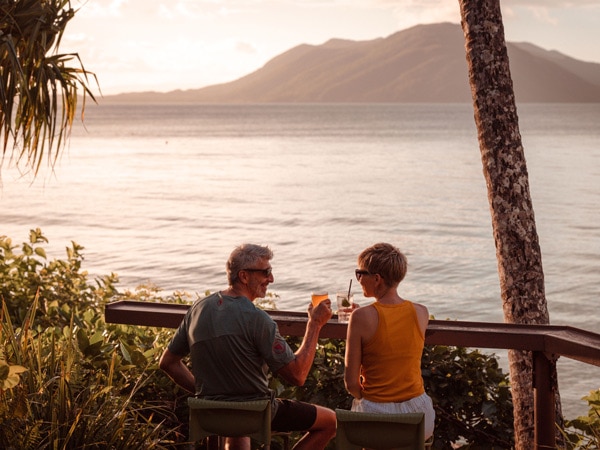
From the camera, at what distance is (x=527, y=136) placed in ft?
340

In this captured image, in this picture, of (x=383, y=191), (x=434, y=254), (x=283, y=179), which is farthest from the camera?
(x=283, y=179)

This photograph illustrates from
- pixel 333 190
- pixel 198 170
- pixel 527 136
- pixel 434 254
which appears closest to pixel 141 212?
pixel 333 190

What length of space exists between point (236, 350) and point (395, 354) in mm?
724

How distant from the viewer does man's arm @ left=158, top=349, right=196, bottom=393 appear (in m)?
4.53

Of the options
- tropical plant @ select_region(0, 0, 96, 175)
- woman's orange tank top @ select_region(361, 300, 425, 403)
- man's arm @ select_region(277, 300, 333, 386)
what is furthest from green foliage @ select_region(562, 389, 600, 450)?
tropical plant @ select_region(0, 0, 96, 175)

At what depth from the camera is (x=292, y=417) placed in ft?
Result: 14.5

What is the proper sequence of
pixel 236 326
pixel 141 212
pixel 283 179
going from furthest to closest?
1. pixel 283 179
2. pixel 141 212
3. pixel 236 326

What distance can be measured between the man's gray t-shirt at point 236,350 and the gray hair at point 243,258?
123 mm

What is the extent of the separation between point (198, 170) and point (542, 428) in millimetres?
58431

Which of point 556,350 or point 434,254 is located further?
point 434,254

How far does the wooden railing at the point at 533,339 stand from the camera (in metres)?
4.30

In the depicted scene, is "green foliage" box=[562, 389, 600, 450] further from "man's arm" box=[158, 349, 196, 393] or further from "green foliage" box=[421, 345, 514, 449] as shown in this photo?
"man's arm" box=[158, 349, 196, 393]

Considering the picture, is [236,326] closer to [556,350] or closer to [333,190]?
[556,350]

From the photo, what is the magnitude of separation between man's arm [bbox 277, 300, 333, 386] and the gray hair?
1.18 feet
